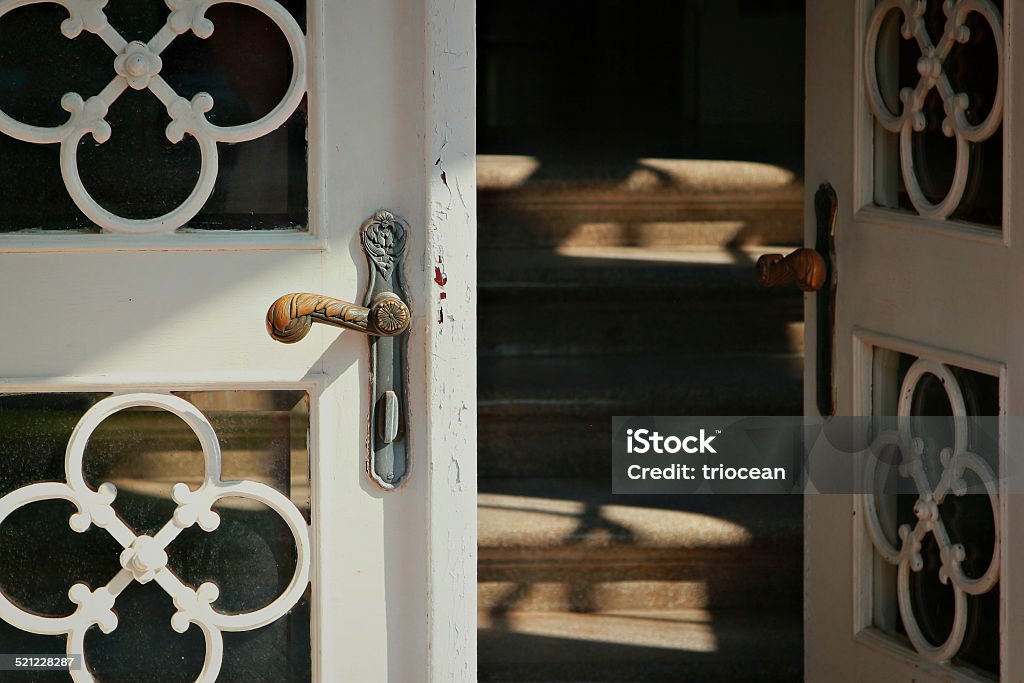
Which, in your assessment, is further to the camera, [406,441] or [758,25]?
[758,25]

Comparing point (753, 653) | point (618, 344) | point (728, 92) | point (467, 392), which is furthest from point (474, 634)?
point (728, 92)

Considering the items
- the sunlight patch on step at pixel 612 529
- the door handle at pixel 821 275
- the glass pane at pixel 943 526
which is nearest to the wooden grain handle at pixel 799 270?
the door handle at pixel 821 275

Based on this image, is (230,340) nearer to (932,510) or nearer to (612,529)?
(932,510)

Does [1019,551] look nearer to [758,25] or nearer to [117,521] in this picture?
[117,521]

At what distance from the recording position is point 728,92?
14.6ft

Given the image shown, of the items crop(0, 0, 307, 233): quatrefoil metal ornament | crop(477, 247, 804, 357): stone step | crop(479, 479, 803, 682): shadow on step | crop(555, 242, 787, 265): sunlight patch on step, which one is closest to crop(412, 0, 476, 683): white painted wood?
crop(0, 0, 307, 233): quatrefoil metal ornament

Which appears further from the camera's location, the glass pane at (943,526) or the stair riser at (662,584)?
the stair riser at (662,584)

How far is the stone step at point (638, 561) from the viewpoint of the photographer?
2.27 meters

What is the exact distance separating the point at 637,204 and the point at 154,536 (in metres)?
1.99

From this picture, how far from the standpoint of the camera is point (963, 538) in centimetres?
163

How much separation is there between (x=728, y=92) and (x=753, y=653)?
281cm

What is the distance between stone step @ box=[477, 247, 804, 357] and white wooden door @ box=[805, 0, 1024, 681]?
0.97m

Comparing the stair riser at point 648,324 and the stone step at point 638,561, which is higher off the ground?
the stair riser at point 648,324

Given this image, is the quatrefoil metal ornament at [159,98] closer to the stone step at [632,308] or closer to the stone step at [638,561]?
the stone step at [638,561]
